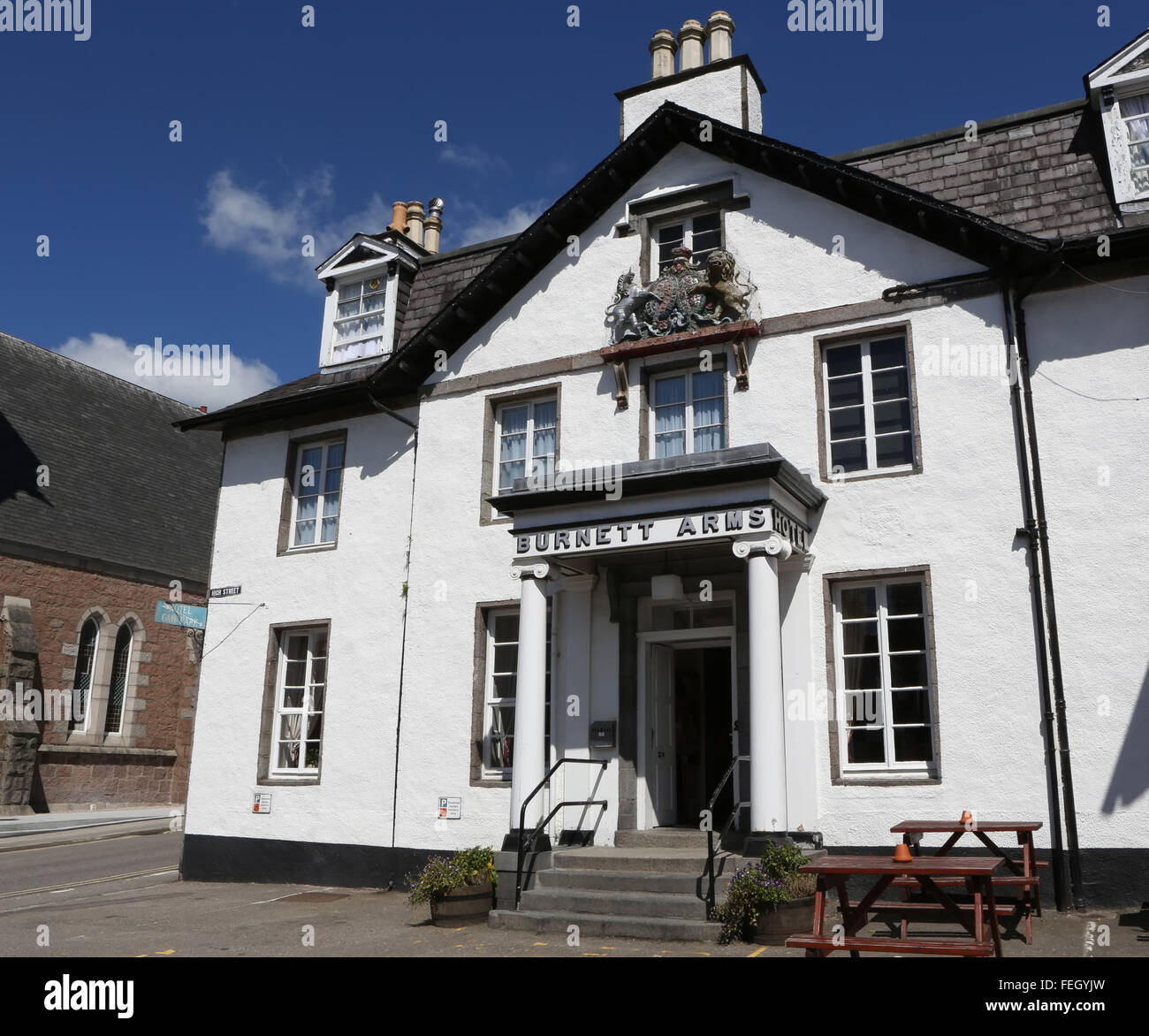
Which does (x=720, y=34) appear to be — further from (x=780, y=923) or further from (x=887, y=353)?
(x=780, y=923)

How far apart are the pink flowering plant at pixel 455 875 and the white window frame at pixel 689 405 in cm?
528

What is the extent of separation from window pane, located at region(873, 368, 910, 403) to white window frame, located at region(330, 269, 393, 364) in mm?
7740

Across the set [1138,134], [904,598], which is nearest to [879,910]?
[904,598]

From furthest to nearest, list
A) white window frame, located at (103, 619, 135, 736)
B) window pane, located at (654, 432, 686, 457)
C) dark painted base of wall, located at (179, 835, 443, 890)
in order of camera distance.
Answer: white window frame, located at (103, 619, 135, 736) → dark painted base of wall, located at (179, 835, 443, 890) → window pane, located at (654, 432, 686, 457)

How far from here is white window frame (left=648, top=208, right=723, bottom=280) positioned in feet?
47.4

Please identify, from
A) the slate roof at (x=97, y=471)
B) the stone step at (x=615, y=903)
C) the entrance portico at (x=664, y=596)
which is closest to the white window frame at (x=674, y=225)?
the entrance portico at (x=664, y=596)

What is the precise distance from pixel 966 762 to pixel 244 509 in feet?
37.6

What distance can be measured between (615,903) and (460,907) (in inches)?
65.1

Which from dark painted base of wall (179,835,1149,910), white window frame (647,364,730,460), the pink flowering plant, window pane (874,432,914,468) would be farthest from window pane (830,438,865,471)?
the pink flowering plant

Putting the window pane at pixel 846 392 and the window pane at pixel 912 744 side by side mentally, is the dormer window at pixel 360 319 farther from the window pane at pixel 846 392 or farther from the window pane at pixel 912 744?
the window pane at pixel 912 744

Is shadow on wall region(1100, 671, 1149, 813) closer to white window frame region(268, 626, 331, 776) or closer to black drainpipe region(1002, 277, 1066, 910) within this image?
black drainpipe region(1002, 277, 1066, 910)

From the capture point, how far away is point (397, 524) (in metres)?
15.5
